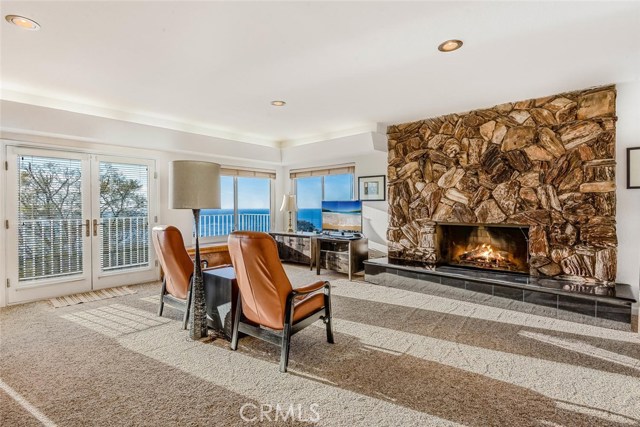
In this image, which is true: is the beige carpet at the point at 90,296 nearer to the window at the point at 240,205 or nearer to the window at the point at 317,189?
the window at the point at 240,205

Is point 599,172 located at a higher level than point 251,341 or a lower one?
higher

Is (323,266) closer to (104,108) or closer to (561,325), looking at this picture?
(561,325)

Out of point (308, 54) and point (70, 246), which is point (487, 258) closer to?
point (308, 54)

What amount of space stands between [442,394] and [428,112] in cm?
381

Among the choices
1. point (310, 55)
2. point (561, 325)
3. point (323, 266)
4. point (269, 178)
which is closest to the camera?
point (310, 55)

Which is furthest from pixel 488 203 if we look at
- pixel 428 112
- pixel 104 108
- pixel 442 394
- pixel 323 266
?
pixel 104 108

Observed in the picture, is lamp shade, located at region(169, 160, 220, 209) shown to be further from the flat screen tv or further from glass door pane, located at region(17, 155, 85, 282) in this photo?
the flat screen tv

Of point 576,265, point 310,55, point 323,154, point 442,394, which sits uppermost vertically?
point 310,55

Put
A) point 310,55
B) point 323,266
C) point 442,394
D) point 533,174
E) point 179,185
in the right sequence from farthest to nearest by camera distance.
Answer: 1. point 323,266
2. point 533,174
3. point 310,55
4. point 179,185
5. point 442,394

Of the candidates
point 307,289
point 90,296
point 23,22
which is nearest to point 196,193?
point 307,289

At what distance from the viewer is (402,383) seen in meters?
2.22

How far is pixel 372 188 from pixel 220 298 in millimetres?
3624

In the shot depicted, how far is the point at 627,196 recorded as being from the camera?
3.69m

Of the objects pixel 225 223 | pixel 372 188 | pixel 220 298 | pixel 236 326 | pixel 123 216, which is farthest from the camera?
pixel 225 223
